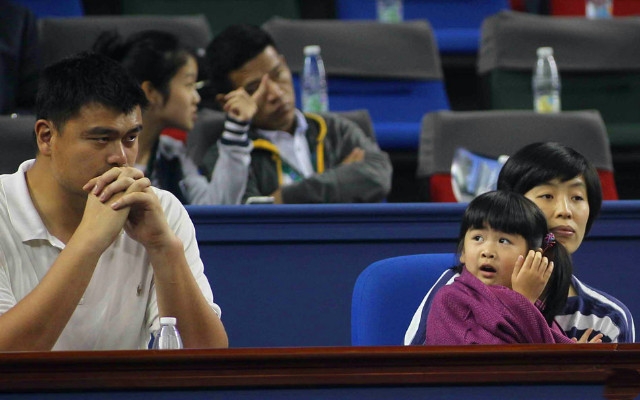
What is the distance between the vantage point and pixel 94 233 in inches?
68.4

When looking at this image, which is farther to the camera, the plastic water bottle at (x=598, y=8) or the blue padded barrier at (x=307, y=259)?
the plastic water bottle at (x=598, y=8)

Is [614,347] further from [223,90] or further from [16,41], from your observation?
[16,41]

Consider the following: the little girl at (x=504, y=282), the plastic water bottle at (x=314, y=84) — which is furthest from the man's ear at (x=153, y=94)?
the little girl at (x=504, y=282)

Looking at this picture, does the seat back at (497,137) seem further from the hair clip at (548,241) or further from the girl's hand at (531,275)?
the girl's hand at (531,275)

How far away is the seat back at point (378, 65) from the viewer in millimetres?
3816

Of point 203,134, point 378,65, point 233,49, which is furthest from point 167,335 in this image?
point 378,65

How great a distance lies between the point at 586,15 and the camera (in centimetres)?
447

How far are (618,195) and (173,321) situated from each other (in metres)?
2.30

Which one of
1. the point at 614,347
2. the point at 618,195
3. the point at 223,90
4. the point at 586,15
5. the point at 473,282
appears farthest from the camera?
the point at 586,15

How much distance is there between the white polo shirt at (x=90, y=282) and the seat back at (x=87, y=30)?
172 cm

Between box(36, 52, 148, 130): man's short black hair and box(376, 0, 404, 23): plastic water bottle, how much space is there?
2.50 meters

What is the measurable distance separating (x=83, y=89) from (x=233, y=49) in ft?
4.22

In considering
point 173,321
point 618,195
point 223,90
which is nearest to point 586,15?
point 618,195

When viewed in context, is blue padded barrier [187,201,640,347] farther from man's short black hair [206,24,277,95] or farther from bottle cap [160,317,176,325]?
man's short black hair [206,24,277,95]
